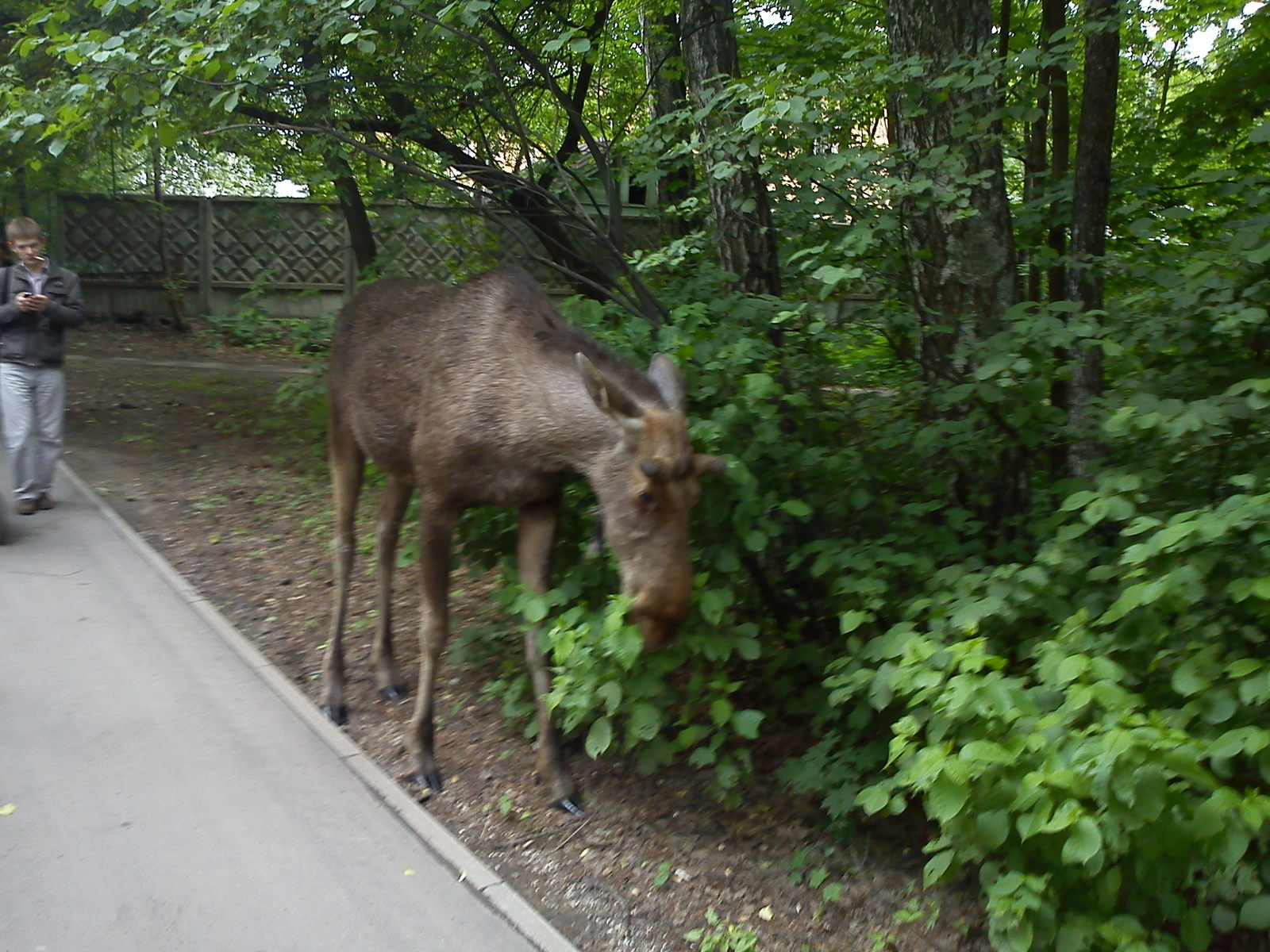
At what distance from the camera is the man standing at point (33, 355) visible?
809 cm

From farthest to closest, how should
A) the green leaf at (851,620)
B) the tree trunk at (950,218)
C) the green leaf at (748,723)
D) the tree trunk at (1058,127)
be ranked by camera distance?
the tree trunk at (1058,127) < the tree trunk at (950,218) < the green leaf at (748,723) < the green leaf at (851,620)

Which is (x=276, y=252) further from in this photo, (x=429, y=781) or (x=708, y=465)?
(x=708, y=465)

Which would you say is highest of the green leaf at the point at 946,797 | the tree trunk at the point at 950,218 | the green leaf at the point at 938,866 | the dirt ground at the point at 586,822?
the tree trunk at the point at 950,218

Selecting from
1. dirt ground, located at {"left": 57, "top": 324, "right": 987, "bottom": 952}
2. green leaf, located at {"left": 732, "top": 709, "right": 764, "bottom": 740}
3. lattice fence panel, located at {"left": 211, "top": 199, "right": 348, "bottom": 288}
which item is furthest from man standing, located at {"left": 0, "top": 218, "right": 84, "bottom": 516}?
lattice fence panel, located at {"left": 211, "top": 199, "right": 348, "bottom": 288}

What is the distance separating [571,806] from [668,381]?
5.93 feet

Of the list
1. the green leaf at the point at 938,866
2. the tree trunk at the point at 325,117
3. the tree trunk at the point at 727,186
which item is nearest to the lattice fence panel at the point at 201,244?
the tree trunk at the point at 325,117

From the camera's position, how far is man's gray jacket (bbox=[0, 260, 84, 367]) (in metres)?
8.08

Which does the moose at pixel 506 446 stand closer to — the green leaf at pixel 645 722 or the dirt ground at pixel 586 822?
the dirt ground at pixel 586 822

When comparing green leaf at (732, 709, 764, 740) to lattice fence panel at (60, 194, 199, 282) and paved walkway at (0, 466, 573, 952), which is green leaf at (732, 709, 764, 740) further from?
lattice fence panel at (60, 194, 199, 282)

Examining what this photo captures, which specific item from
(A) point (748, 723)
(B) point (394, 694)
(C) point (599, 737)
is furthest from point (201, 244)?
(A) point (748, 723)

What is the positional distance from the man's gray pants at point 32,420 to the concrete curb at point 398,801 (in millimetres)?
1881

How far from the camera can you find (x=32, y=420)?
26.9 ft

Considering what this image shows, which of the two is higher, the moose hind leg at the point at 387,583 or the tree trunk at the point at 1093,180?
the tree trunk at the point at 1093,180

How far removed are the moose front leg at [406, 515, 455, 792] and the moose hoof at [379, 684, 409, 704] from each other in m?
0.69
